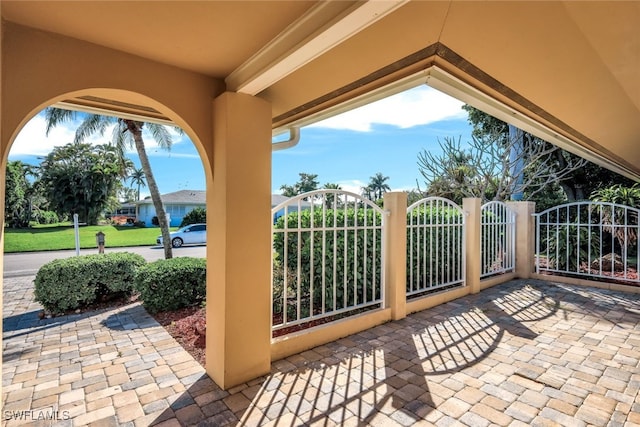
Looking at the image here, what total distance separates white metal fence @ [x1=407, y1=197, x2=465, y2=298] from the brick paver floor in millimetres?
1020

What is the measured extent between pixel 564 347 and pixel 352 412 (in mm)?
2959

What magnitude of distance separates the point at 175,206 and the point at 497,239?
3718cm

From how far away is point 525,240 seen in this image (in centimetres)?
760

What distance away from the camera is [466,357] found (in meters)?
3.58

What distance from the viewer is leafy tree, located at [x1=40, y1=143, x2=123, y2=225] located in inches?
1070

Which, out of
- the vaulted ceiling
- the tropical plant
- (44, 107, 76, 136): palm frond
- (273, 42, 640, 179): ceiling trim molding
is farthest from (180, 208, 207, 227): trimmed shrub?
the vaulted ceiling

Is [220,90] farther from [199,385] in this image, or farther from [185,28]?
[199,385]

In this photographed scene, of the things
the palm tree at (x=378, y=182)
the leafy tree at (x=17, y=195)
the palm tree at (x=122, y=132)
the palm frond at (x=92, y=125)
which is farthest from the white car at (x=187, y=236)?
the palm tree at (x=378, y=182)

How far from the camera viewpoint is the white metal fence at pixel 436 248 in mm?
5581

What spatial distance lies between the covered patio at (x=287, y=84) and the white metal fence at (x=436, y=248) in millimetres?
1618

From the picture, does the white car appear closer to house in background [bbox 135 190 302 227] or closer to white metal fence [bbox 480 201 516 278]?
house in background [bbox 135 190 302 227]

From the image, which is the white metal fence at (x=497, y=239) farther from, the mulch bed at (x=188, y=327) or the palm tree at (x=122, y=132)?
the palm tree at (x=122, y=132)

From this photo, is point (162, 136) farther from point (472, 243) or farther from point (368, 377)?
point (368, 377)

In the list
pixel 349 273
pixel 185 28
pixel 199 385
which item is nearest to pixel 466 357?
pixel 349 273
